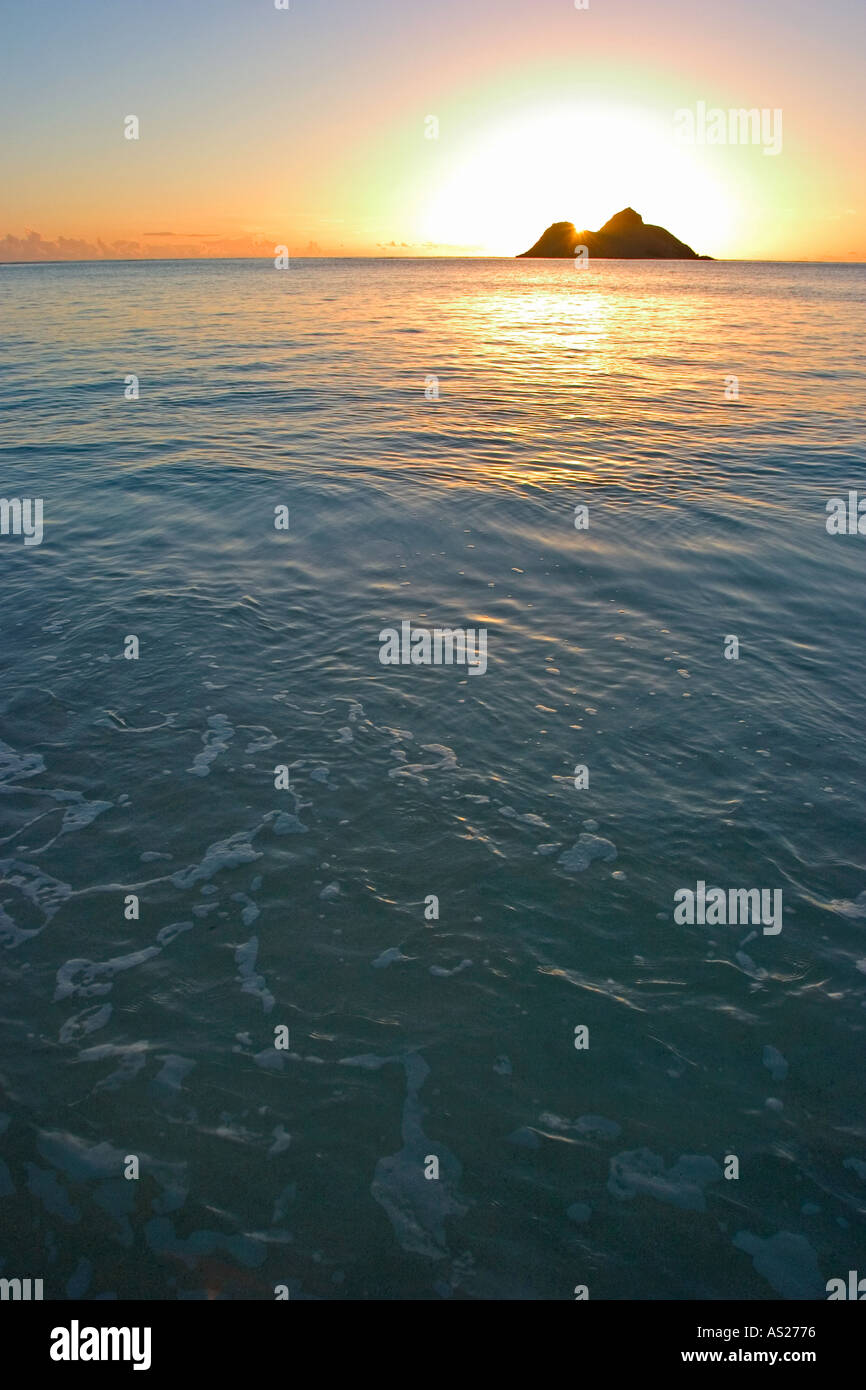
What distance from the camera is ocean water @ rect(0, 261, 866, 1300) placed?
534 cm

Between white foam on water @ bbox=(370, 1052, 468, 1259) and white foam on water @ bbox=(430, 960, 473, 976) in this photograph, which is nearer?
white foam on water @ bbox=(370, 1052, 468, 1259)

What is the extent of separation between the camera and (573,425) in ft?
89.6

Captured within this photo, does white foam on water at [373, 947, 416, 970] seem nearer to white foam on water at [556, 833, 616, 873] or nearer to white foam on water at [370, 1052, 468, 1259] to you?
white foam on water at [370, 1052, 468, 1259]

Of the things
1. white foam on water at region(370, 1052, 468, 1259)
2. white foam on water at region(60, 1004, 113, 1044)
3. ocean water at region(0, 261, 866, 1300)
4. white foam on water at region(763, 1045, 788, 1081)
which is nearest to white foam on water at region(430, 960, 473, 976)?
ocean water at region(0, 261, 866, 1300)

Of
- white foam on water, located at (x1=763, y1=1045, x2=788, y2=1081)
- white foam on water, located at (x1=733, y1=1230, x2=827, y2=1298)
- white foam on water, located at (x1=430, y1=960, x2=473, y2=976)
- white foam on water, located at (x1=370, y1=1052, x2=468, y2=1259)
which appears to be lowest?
white foam on water, located at (x1=733, y1=1230, x2=827, y2=1298)

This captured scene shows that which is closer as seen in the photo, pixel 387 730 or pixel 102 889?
pixel 102 889

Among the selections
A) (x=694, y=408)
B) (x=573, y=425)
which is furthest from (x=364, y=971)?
(x=694, y=408)

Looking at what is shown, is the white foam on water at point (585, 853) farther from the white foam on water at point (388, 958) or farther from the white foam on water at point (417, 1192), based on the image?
the white foam on water at point (417, 1192)

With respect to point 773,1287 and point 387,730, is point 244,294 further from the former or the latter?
point 773,1287

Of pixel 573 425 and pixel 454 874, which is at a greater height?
pixel 573 425

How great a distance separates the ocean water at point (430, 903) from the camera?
17.5 ft

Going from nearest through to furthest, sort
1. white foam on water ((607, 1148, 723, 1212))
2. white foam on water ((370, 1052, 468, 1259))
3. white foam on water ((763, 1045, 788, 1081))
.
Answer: white foam on water ((370, 1052, 468, 1259)) < white foam on water ((607, 1148, 723, 1212)) < white foam on water ((763, 1045, 788, 1081))

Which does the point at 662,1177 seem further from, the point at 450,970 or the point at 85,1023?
the point at 85,1023

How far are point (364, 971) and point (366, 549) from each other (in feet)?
35.7
